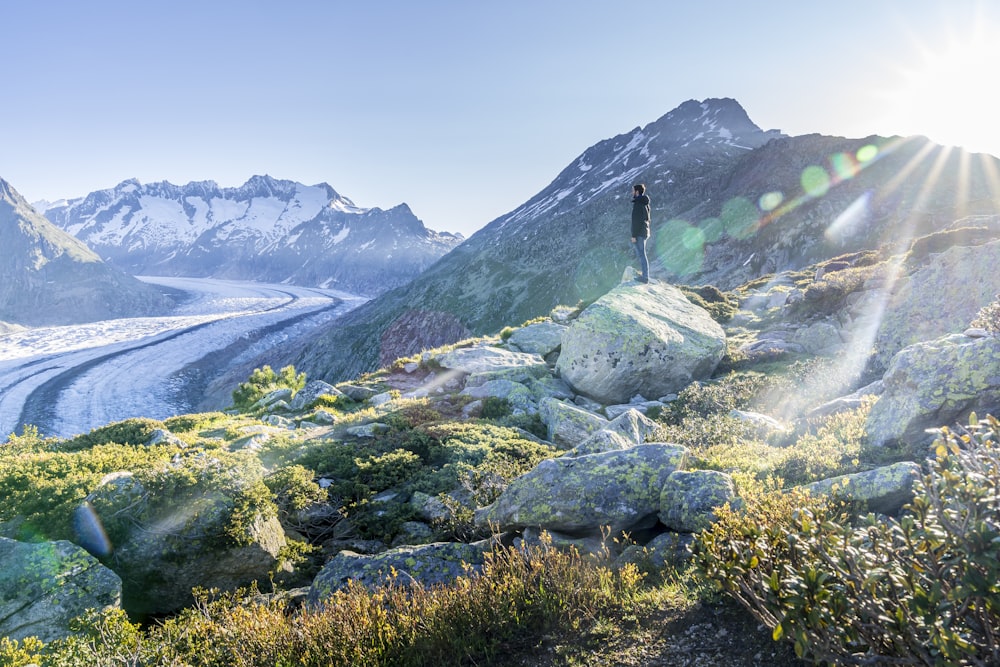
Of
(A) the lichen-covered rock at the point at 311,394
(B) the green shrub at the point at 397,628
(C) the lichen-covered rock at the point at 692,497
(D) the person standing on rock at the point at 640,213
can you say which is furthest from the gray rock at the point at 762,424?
(A) the lichen-covered rock at the point at 311,394

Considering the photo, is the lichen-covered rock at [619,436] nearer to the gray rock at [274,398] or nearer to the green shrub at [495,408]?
the green shrub at [495,408]

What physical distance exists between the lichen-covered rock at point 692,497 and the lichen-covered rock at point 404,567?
2560mm

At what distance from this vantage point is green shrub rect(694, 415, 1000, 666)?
2.49 m

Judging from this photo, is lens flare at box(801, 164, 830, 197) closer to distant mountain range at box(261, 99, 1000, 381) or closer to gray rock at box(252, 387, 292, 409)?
distant mountain range at box(261, 99, 1000, 381)

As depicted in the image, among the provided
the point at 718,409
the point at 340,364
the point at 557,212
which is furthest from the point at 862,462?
the point at 557,212

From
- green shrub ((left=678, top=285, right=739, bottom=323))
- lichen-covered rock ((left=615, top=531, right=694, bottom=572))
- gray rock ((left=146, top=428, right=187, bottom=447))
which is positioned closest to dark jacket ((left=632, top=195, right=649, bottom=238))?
green shrub ((left=678, top=285, right=739, bottom=323))

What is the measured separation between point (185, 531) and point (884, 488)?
919 centimetres

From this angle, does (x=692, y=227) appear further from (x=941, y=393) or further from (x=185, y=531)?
(x=185, y=531)

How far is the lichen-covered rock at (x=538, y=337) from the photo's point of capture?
22.7 metres

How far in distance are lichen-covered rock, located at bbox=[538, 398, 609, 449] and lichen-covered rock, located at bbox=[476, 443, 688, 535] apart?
4351mm

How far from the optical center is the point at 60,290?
18625 cm

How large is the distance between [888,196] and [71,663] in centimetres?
7570

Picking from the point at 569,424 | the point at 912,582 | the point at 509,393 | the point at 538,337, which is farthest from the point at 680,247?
the point at 912,582

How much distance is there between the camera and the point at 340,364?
90.3 metres
